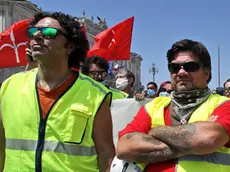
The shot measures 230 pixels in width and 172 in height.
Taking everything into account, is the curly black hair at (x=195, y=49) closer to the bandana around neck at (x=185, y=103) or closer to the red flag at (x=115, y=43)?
the bandana around neck at (x=185, y=103)

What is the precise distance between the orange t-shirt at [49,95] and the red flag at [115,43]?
225 inches

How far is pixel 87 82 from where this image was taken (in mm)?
2855

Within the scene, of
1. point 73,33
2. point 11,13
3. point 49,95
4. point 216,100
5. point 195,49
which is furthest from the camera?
point 11,13

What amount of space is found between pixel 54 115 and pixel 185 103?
816 millimetres

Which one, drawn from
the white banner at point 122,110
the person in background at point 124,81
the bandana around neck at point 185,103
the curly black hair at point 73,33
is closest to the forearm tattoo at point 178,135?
the bandana around neck at point 185,103

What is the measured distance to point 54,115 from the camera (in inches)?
105

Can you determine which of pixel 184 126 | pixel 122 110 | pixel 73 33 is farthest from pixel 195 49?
pixel 122 110

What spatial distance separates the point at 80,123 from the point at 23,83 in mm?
534

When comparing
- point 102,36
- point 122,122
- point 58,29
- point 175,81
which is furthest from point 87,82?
point 102,36

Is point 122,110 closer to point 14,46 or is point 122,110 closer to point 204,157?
point 204,157

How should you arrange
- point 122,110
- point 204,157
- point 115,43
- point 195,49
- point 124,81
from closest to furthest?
point 204,157
point 195,49
point 122,110
point 124,81
point 115,43

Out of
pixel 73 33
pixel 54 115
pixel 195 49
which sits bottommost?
pixel 54 115

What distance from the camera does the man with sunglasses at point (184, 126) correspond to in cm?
236

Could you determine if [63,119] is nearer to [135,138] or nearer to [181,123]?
[135,138]
